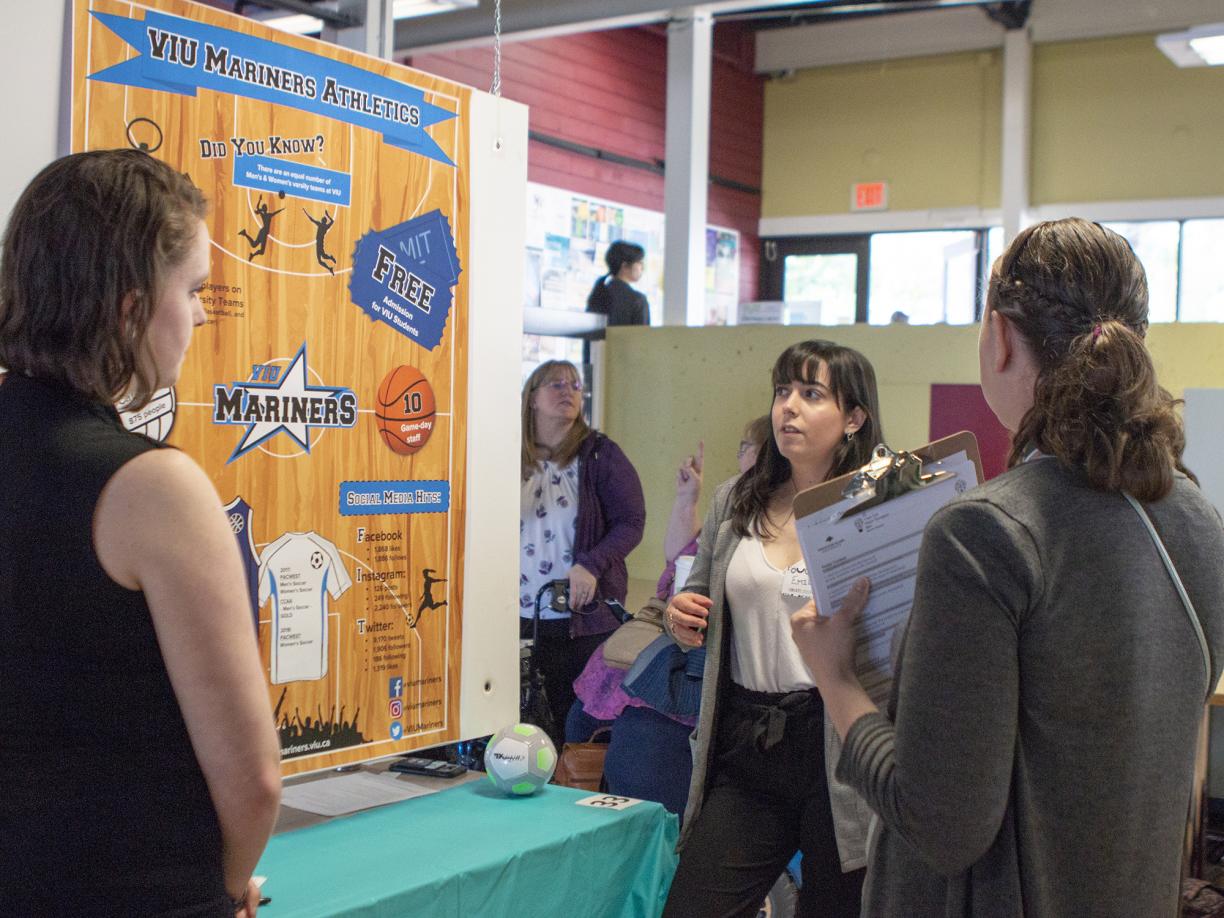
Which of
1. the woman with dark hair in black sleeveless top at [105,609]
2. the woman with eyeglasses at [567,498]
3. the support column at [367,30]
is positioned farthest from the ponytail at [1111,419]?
the woman with eyeglasses at [567,498]

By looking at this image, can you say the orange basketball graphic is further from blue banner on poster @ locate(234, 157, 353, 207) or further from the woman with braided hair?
the woman with braided hair

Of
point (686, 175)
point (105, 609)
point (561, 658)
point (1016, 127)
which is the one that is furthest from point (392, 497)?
point (1016, 127)

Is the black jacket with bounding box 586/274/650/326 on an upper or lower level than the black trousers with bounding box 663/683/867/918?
upper

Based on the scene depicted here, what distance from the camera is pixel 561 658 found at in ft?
12.7

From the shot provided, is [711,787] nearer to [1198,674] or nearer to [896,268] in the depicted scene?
[1198,674]

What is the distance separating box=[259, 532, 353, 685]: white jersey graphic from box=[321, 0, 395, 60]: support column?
1.01m

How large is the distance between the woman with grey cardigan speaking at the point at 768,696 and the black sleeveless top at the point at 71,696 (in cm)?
123

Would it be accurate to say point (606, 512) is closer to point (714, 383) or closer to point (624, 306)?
point (714, 383)

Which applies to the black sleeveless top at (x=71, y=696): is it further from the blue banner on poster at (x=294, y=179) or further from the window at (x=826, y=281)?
the window at (x=826, y=281)

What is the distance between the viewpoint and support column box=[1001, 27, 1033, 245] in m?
9.89

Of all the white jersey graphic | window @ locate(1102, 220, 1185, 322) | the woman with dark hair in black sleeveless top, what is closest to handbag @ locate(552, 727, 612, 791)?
the white jersey graphic

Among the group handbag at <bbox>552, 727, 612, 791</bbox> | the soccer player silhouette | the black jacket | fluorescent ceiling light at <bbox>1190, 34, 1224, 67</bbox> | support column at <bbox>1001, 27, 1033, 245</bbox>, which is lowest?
handbag at <bbox>552, 727, 612, 791</bbox>

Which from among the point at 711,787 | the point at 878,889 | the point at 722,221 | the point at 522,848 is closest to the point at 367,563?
the point at 522,848

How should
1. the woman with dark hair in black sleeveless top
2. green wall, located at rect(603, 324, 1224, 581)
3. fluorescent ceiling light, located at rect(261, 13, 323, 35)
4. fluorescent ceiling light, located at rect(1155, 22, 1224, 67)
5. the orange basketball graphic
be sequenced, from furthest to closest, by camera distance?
fluorescent ceiling light, located at rect(1155, 22, 1224, 67) < green wall, located at rect(603, 324, 1224, 581) < fluorescent ceiling light, located at rect(261, 13, 323, 35) < the orange basketball graphic < the woman with dark hair in black sleeveless top
